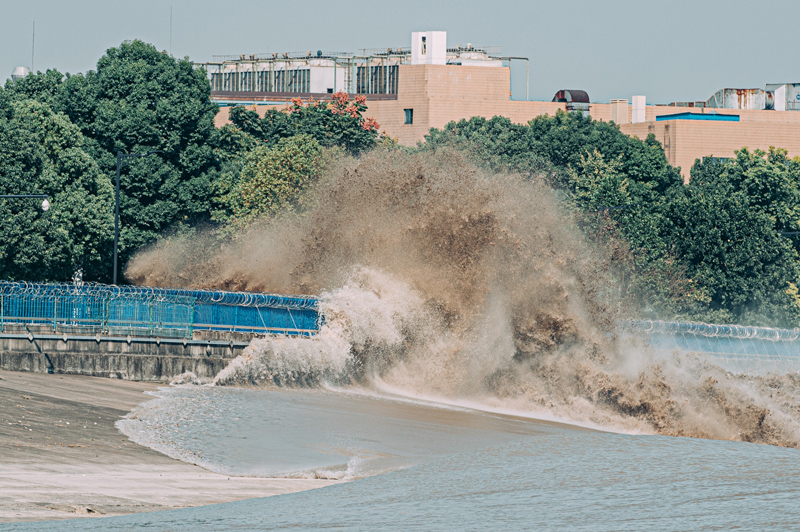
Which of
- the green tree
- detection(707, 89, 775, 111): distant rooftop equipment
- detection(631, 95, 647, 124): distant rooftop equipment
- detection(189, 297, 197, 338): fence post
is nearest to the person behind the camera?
detection(189, 297, 197, 338): fence post

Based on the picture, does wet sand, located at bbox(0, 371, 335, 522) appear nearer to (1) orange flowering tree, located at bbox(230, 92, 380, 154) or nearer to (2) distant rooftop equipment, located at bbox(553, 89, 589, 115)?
(1) orange flowering tree, located at bbox(230, 92, 380, 154)

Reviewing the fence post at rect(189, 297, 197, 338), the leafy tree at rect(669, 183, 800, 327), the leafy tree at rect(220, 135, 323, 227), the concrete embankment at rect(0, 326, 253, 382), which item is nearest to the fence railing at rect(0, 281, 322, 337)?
the fence post at rect(189, 297, 197, 338)

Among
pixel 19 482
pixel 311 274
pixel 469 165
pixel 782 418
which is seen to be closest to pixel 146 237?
pixel 311 274

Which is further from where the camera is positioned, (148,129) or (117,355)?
(148,129)

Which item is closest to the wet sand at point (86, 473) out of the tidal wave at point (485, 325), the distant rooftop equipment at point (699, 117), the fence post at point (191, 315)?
the fence post at point (191, 315)

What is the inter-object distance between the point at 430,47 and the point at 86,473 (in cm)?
8565

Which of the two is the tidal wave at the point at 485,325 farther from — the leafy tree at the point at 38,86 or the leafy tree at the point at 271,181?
the leafy tree at the point at 38,86

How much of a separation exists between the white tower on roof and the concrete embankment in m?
71.5

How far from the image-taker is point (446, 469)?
19.4 m

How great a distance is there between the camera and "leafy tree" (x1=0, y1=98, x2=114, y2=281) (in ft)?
153

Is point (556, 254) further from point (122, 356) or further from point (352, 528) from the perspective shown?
point (352, 528)

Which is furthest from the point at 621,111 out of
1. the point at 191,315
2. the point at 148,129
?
the point at 191,315

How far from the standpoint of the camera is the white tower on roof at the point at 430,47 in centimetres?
9906

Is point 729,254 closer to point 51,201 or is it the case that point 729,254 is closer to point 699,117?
point 51,201
